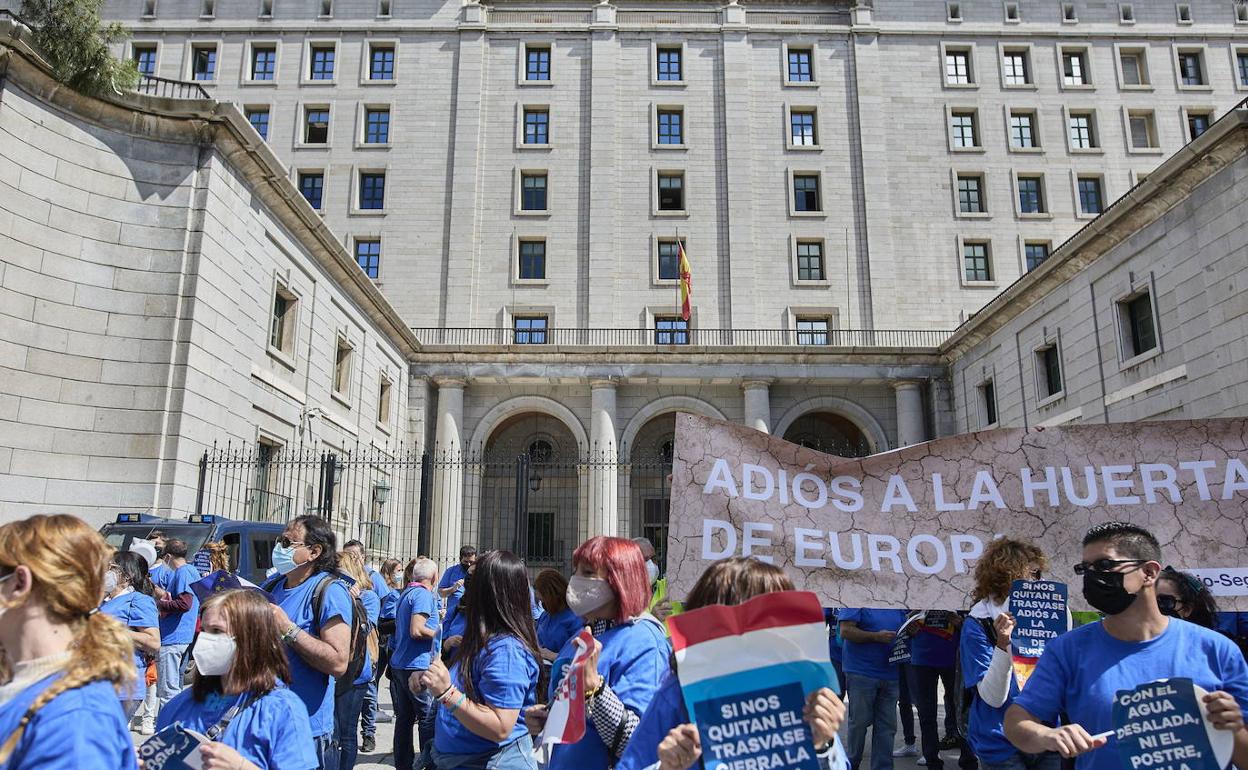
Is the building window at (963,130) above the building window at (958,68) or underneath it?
underneath

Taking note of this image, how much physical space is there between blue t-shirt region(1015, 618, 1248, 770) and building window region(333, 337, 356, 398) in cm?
2119

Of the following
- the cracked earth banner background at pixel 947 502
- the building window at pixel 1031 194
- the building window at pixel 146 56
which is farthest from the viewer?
the building window at pixel 146 56

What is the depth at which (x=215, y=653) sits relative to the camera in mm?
3328

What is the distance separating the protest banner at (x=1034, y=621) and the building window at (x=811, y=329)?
26801 millimetres

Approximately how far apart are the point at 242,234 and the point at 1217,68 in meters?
37.0

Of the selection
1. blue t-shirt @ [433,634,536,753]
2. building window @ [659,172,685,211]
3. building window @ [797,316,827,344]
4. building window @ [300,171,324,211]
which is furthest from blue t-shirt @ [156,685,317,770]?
building window @ [300,171,324,211]

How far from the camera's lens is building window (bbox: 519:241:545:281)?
32.0 metres

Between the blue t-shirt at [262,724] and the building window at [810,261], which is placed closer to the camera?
the blue t-shirt at [262,724]

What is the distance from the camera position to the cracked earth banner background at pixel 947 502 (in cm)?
510

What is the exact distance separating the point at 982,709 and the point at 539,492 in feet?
88.6

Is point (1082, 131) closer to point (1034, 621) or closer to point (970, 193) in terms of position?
point (970, 193)

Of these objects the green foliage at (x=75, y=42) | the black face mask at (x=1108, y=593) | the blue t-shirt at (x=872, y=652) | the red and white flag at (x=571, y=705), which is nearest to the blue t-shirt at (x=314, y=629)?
the red and white flag at (x=571, y=705)

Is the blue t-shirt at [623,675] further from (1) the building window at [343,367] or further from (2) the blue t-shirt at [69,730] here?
(1) the building window at [343,367]

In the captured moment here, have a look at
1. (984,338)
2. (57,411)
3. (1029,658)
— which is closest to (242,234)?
(57,411)
